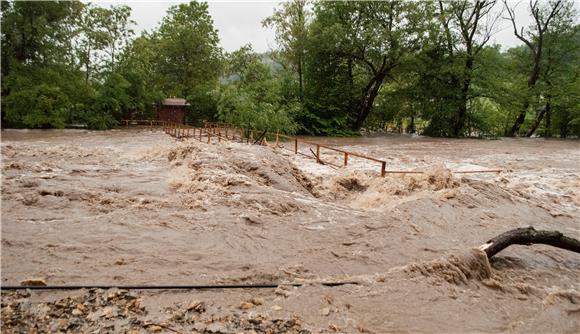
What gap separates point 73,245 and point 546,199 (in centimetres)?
1165

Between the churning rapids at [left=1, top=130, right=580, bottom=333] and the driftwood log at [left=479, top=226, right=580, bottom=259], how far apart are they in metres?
0.29

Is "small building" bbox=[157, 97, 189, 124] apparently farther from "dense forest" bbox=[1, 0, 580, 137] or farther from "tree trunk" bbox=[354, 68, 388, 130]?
"tree trunk" bbox=[354, 68, 388, 130]

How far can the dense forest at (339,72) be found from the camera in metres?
29.0

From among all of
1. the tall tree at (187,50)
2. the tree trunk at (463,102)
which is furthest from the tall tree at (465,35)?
the tall tree at (187,50)

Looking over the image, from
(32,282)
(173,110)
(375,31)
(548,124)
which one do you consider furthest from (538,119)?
(32,282)

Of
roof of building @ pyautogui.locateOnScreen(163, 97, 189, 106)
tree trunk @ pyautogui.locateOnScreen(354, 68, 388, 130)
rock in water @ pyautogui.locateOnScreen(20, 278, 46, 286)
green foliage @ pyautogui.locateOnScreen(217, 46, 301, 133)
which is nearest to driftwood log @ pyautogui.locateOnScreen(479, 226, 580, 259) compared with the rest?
rock in water @ pyautogui.locateOnScreen(20, 278, 46, 286)

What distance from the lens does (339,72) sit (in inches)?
1374

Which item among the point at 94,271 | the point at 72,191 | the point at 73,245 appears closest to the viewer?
the point at 94,271

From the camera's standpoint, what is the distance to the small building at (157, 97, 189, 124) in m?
40.0

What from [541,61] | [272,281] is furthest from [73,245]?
[541,61]

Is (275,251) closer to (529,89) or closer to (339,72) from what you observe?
(339,72)

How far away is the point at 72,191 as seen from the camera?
351 inches

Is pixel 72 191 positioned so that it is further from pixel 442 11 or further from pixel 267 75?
pixel 442 11

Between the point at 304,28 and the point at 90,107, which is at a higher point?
the point at 304,28
